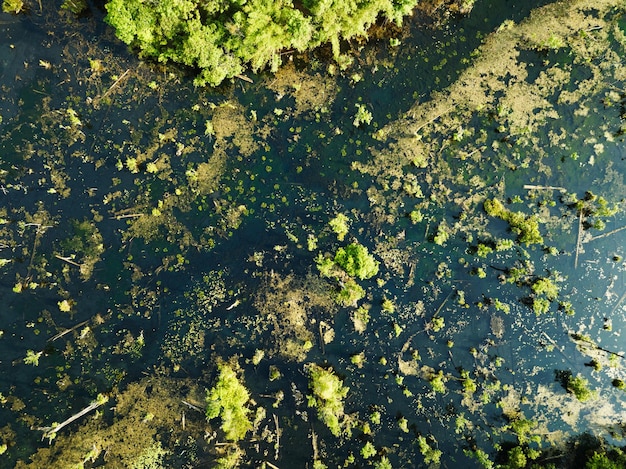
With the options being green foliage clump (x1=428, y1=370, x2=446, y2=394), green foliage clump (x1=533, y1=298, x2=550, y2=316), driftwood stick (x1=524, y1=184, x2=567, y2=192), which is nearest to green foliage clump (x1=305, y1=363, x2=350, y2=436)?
green foliage clump (x1=428, y1=370, x2=446, y2=394)

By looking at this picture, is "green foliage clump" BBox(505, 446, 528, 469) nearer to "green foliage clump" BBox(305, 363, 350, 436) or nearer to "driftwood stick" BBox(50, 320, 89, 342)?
"green foliage clump" BBox(305, 363, 350, 436)

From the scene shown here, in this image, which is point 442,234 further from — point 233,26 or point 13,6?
point 13,6

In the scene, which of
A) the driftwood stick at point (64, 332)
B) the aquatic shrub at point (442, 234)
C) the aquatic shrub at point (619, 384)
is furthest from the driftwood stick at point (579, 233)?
the driftwood stick at point (64, 332)

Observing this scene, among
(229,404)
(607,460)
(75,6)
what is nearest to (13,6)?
(75,6)

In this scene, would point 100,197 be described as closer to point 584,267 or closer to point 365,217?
point 365,217

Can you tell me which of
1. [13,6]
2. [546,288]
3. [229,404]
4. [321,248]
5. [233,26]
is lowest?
[229,404]

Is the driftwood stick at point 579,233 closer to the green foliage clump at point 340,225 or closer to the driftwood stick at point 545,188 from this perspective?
the driftwood stick at point 545,188
